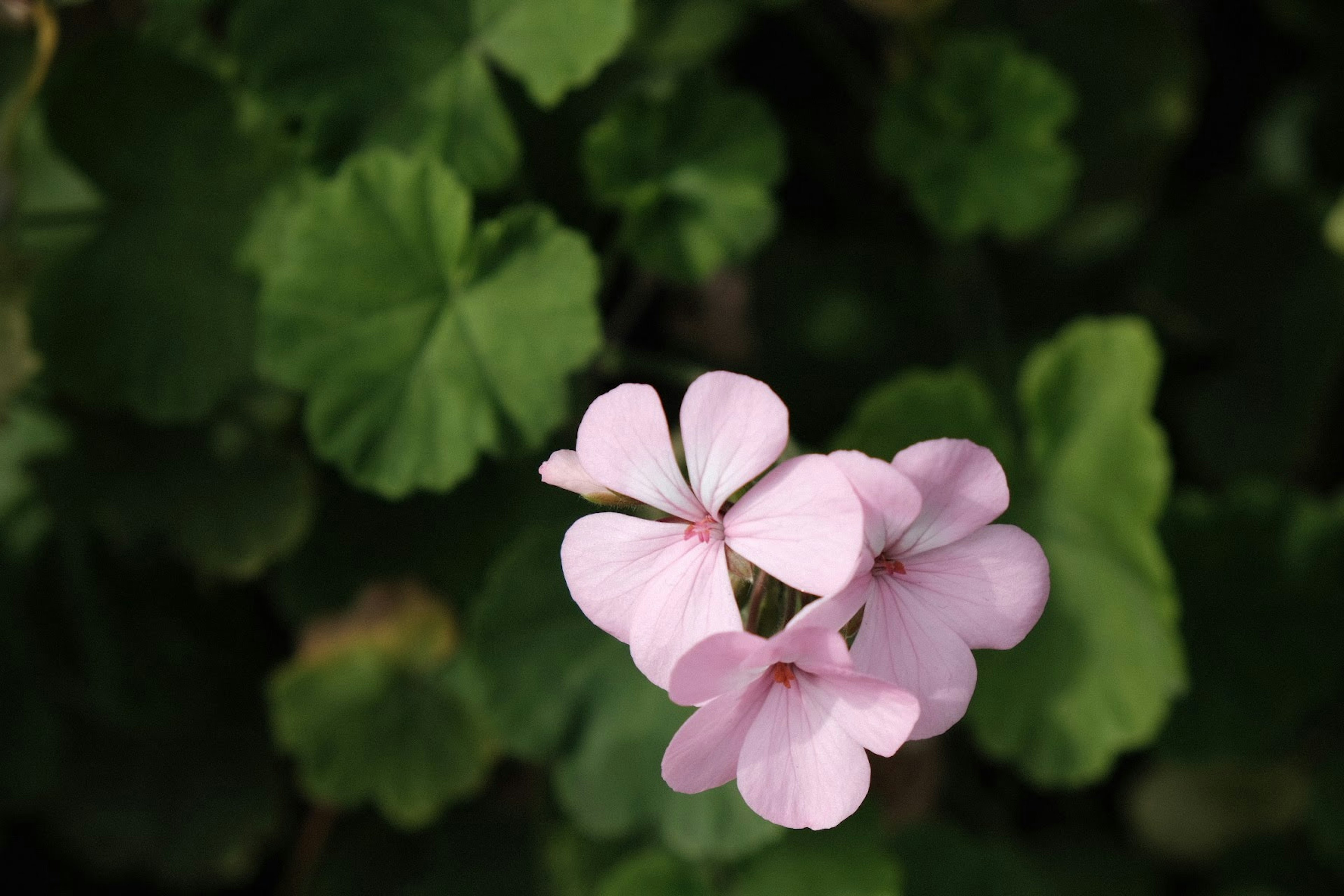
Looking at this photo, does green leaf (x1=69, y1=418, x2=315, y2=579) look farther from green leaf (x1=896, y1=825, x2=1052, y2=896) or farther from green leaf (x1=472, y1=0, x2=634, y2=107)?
green leaf (x1=896, y1=825, x2=1052, y2=896)

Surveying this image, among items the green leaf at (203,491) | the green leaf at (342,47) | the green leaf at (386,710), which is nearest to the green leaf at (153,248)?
the green leaf at (203,491)

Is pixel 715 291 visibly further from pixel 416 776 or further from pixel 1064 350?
pixel 416 776

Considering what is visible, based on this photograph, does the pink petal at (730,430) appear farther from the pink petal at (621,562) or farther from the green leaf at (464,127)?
the green leaf at (464,127)

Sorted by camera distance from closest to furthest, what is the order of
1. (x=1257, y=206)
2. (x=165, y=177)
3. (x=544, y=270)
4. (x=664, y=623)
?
(x=664, y=623)
(x=544, y=270)
(x=165, y=177)
(x=1257, y=206)

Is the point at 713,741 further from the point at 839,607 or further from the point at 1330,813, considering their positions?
the point at 1330,813

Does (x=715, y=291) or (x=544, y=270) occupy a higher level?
(x=544, y=270)

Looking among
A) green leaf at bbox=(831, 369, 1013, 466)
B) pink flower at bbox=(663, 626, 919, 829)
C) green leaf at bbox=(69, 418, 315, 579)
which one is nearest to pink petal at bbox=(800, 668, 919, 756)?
pink flower at bbox=(663, 626, 919, 829)

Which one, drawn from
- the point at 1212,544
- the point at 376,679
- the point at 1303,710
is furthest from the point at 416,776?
the point at 1303,710
